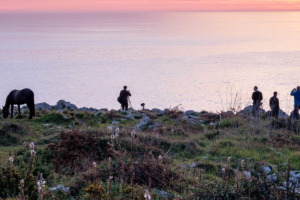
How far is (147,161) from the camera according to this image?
6.94 metres

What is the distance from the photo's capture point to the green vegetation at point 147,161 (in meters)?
5.00

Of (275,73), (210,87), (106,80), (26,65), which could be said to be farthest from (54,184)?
(26,65)

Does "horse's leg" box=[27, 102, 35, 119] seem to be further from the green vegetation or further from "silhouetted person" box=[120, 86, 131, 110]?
"silhouetted person" box=[120, 86, 131, 110]

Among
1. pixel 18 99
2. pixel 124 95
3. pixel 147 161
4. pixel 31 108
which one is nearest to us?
pixel 147 161

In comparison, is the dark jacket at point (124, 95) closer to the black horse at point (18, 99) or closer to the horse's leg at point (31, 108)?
the black horse at point (18, 99)

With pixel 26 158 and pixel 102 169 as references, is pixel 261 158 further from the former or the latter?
pixel 26 158

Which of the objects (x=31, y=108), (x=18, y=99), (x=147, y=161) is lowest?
(x=147, y=161)

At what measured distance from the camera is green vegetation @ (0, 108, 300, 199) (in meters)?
5.00

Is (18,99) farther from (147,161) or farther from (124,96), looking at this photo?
(147,161)

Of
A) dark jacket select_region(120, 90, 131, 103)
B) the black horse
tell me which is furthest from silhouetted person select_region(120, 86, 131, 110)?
the black horse

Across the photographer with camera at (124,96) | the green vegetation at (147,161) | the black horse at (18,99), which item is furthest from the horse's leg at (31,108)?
the photographer with camera at (124,96)

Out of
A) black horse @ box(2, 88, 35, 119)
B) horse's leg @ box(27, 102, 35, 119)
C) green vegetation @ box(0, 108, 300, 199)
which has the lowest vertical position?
green vegetation @ box(0, 108, 300, 199)

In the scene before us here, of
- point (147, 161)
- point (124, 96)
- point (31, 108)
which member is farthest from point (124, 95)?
point (147, 161)

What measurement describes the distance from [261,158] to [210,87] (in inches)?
1094
